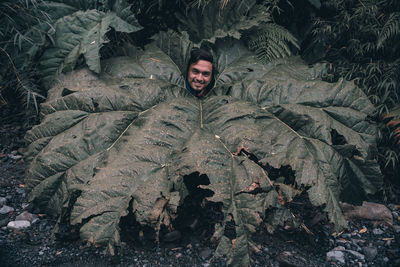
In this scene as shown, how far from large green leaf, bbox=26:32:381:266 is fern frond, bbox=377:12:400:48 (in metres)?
0.61

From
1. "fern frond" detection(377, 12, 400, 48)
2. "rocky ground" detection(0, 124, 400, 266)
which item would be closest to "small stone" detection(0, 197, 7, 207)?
"rocky ground" detection(0, 124, 400, 266)

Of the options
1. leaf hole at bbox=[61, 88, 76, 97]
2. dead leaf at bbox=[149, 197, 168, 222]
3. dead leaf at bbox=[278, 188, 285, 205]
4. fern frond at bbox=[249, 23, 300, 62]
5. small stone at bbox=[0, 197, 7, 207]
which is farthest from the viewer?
fern frond at bbox=[249, 23, 300, 62]

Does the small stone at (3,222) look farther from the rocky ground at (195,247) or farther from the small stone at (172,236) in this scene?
the small stone at (172,236)

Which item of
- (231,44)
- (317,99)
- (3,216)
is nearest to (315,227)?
(317,99)

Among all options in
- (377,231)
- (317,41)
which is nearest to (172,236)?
(377,231)

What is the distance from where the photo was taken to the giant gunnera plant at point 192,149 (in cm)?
174

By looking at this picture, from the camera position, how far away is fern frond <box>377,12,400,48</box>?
2527 mm

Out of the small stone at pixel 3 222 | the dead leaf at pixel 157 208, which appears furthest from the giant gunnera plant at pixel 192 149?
the small stone at pixel 3 222

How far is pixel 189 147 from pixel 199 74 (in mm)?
791

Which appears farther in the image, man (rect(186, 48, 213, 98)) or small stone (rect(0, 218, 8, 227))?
man (rect(186, 48, 213, 98))

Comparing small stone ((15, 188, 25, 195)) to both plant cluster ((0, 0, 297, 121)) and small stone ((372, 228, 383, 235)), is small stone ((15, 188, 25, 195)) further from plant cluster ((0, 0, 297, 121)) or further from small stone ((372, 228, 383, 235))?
small stone ((372, 228, 383, 235))

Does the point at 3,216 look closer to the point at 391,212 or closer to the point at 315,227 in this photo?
the point at 315,227

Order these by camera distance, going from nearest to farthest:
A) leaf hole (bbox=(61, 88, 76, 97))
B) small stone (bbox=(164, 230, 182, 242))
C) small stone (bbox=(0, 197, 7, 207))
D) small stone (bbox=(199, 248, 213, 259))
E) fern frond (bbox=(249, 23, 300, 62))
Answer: small stone (bbox=(199, 248, 213, 259)) < small stone (bbox=(164, 230, 182, 242)) < leaf hole (bbox=(61, 88, 76, 97)) < small stone (bbox=(0, 197, 7, 207)) < fern frond (bbox=(249, 23, 300, 62))

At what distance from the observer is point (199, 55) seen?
99.0 inches
